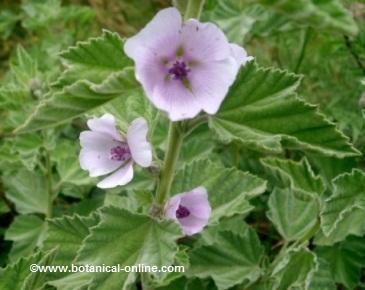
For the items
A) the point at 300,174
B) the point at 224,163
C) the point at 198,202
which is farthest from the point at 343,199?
the point at 224,163

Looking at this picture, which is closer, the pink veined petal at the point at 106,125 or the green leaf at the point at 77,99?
the green leaf at the point at 77,99

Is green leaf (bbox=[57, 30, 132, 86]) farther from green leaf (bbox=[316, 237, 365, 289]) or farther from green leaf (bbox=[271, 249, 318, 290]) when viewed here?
green leaf (bbox=[316, 237, 365, 289])

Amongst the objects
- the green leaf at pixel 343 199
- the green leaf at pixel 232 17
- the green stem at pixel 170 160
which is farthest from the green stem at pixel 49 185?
the green leaf at pixel 343 199

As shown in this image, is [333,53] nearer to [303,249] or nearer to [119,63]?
[303,249]

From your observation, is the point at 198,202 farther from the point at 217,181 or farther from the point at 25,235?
the point at 25,235

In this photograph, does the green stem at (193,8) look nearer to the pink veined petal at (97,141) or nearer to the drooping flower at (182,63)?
the drooping flower at (182,63)

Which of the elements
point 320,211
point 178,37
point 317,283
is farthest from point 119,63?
point 317,283
